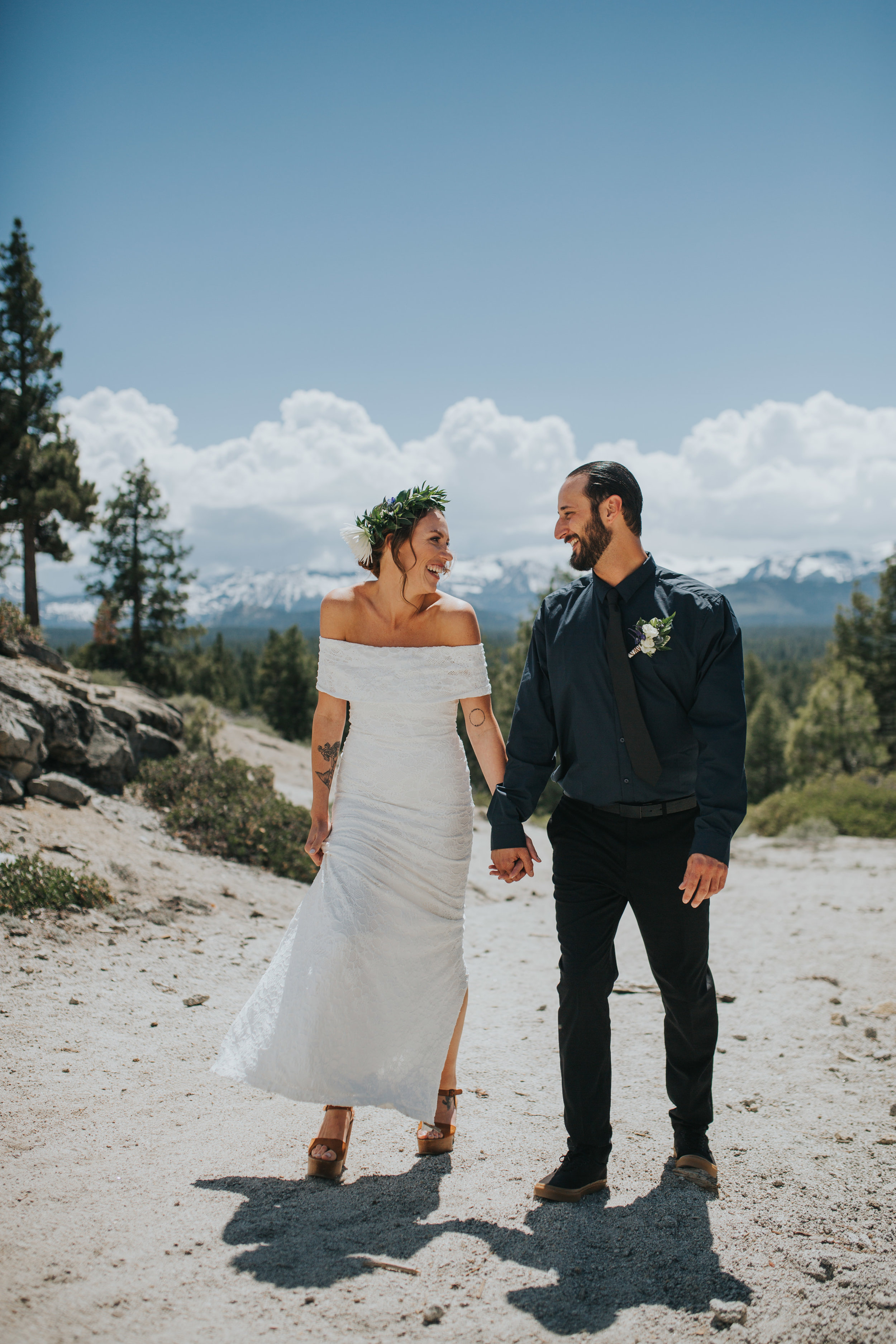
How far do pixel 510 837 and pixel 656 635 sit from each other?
0.98 metres

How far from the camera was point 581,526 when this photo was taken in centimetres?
328

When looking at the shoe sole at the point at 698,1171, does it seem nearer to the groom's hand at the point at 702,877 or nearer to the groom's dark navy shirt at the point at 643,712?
the groom's hand at the point at 702,877

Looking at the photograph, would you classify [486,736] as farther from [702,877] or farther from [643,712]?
[702,877]

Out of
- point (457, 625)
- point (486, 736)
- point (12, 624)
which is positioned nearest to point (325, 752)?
point (486, 736)

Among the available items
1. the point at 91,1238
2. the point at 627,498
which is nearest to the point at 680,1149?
the point at 91,1238

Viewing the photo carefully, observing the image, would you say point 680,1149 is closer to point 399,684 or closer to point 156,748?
point 399,684

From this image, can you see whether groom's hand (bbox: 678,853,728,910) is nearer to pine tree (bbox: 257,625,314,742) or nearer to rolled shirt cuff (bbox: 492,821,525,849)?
rolled shirt cuff (bbox: 492,821,525,849)

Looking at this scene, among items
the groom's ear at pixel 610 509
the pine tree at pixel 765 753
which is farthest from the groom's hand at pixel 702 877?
the pine tree at pixel 765 753

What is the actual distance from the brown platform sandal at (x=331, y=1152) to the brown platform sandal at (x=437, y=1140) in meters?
0.32

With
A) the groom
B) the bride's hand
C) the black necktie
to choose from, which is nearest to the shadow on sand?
the groom

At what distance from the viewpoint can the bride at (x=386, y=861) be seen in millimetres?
3109

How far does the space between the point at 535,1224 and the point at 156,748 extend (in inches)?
369

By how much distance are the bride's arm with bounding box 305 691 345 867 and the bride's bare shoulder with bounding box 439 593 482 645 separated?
59 centimetres

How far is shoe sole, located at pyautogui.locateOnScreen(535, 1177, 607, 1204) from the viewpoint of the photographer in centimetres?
298
